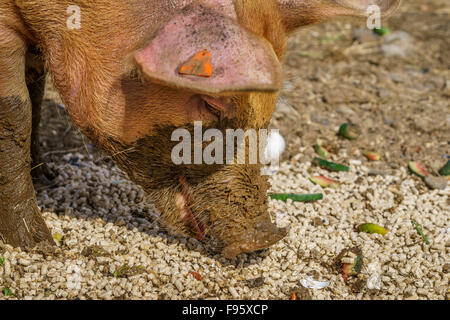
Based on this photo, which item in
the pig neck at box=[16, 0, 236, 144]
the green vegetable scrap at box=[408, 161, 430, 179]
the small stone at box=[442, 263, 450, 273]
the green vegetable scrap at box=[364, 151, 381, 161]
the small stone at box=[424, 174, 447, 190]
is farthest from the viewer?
the green vegetable scrap at box=[364, 151, 381, 161]

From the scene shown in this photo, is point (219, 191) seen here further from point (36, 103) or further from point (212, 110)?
point (36, 103)

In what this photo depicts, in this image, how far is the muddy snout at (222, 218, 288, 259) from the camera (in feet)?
10.9

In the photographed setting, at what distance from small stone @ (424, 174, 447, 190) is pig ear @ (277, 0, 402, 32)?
173cm

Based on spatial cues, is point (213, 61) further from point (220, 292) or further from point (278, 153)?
point (278, 153)

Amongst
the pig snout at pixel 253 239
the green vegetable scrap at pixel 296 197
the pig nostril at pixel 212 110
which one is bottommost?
the green vegetable scrap at pixel 296 197

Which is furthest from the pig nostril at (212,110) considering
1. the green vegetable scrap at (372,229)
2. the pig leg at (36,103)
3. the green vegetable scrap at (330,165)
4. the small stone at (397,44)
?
the small stone at (397,44)

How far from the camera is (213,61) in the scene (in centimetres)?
257

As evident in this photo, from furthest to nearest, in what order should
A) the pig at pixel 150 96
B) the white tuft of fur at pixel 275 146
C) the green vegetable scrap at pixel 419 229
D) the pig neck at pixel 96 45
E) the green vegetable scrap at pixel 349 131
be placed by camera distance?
the green vegetable scrap at pixel 349 131, the white tuft of fur at pixel 275 146, the green vegetable scrap at pixel 419 229, the pig neck at pixel 96 45, the pig at pixel 150 96

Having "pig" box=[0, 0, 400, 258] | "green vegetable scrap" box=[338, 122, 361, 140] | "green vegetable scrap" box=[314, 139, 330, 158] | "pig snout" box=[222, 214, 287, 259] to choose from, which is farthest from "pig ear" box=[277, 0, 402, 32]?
"green vegetable scrap" box=[338, 122, 361, 140]

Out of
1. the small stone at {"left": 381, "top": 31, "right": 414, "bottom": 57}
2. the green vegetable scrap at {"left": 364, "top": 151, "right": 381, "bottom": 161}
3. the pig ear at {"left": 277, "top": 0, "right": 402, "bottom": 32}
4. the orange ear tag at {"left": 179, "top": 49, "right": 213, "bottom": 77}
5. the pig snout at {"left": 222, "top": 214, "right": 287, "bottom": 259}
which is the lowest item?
the green vegetable scrap at {"left": 364, "top": 151, "right": 381, "bottom": 161}

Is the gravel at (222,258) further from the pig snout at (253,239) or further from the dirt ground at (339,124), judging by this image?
the pig snout at (253,239)

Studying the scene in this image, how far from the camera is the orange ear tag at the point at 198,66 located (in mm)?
2531

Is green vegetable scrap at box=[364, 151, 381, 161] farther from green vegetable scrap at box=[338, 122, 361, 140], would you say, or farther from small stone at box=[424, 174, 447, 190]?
small stone at box=[424, 174, 447, 190]
